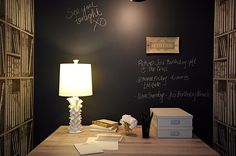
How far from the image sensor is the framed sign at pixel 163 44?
91.5 inches

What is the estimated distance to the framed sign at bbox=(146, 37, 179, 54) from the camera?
7.63 feet

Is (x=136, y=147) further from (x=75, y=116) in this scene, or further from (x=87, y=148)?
(x=75, y=116)

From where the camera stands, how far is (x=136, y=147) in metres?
1.64

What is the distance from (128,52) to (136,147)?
3.32 ft

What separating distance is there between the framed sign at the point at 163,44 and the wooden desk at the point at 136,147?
0.82 metres

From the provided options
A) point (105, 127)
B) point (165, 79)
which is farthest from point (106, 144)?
point (165, 79)

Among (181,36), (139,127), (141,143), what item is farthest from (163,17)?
(141,143)

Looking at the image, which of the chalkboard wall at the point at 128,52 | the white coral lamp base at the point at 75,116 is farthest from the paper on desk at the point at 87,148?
→ the chalkboard wall at the point at 128,52

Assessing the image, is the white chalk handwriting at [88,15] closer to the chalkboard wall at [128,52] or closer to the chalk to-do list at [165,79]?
the chalkboard wall at [128,52]

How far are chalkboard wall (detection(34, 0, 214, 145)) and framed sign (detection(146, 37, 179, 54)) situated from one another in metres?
0.04

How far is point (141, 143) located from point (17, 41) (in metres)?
1.30

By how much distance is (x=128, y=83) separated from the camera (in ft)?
7.77

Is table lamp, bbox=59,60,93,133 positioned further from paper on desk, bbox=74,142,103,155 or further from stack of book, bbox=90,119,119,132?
paper on desk, bbox=74,142,103,155

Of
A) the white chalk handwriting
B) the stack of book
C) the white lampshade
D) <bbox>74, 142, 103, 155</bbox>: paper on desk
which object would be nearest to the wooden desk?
<bbox>74, 142, 103, 155</bbox>: paper on desk
